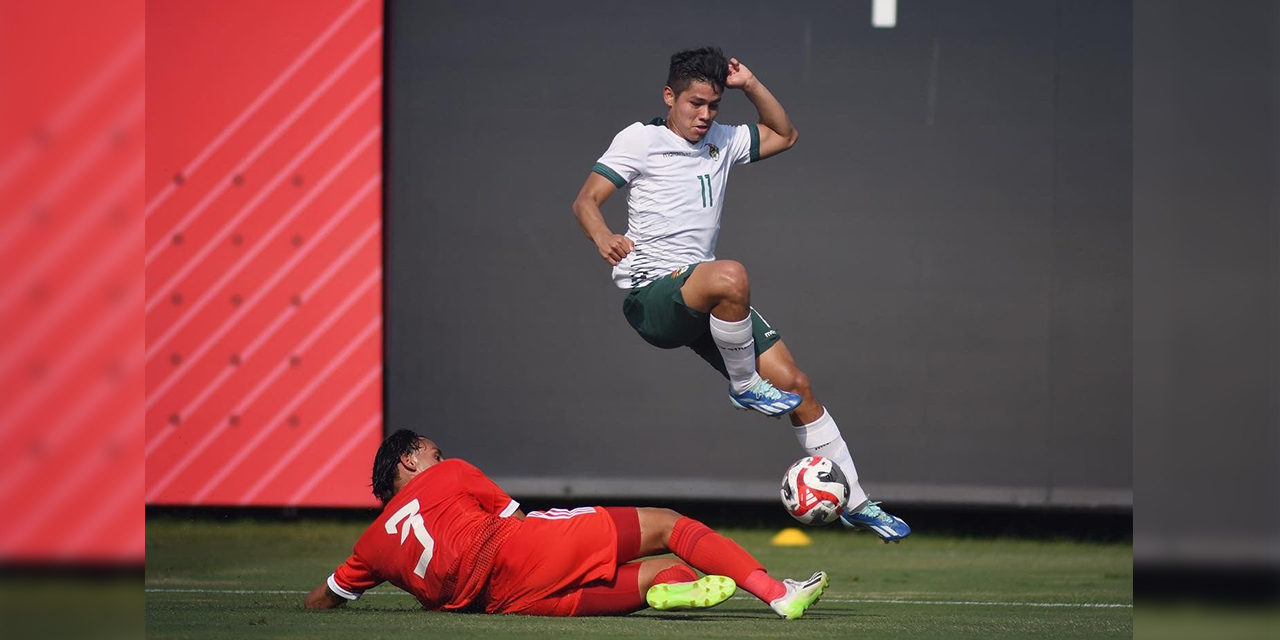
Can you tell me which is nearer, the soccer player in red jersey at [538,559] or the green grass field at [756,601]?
the green grass field at [756,601]

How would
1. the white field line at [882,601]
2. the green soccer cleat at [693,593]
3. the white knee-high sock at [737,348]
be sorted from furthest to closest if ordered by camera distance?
1. the white field line at [882,601]
2. the white knee-high sock at [737,348]
3. the green soccer cleat at [693,593]

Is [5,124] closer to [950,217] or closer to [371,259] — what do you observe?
[371,259]

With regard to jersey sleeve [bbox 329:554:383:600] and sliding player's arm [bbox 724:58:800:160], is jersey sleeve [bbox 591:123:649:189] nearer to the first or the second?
sliding player's arm [bbox 724:58:800:160]

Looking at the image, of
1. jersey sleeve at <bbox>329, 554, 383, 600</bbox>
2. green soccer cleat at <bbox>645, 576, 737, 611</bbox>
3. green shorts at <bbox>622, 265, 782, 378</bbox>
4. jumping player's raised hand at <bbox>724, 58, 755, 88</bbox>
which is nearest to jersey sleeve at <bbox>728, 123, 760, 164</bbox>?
jumping player's raised hand at <bbox>724, 58, 755, 88</bbox>

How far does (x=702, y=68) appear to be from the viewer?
16.7ft

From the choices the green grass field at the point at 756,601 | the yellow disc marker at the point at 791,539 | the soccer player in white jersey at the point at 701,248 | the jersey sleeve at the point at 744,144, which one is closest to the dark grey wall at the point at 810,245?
the yellow disc marker at the point at 791,539

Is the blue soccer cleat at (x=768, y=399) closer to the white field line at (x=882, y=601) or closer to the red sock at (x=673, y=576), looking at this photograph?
the red sock at (x=673, y=576)

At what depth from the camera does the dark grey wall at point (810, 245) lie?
29.1 ft

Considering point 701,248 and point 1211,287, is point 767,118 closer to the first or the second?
point 701,248

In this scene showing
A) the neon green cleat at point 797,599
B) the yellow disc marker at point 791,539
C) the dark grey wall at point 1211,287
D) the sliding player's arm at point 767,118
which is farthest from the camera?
the yellow disc marker at point 791,539

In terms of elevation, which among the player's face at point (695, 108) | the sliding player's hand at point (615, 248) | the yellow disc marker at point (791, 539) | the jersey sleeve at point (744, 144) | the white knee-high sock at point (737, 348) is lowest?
the yellow disc marker at point (791, 539)

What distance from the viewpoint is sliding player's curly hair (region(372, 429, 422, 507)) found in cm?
489

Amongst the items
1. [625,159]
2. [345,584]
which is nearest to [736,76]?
[625,159]

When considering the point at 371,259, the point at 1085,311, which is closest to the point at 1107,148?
the point at 1085,311
